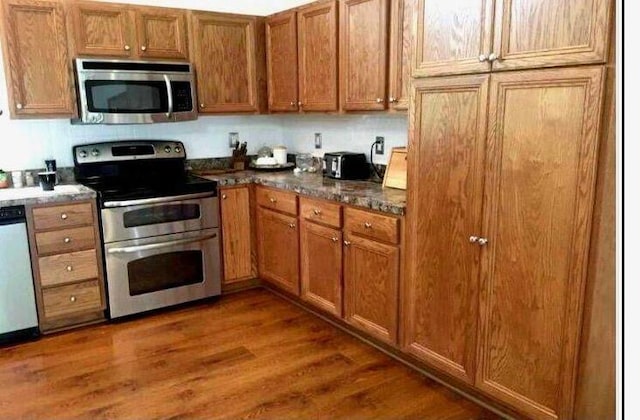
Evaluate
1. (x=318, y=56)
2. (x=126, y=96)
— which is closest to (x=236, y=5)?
(x=318, y=56)

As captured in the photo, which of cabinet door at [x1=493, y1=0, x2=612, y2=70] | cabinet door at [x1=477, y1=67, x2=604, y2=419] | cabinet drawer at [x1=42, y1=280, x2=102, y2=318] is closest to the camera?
cabinet door at [x1=493, y1=0, x2=612, y2=70]

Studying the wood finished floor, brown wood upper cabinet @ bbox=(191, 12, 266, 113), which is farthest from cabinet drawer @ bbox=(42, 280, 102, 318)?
brown wood upper cabinet @ bbox=(191, 12, 266, 113)

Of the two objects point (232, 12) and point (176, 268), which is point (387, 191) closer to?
point (176, 268)

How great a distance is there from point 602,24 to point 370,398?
1.85 metres

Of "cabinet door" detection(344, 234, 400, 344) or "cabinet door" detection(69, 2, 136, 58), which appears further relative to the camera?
"cabinet door" detection(69, 2, 136, 58)

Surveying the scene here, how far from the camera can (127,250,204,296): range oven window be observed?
3.34m

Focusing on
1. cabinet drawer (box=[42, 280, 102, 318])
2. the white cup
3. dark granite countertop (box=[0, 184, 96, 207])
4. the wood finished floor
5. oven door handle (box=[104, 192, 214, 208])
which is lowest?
the wood finished floor

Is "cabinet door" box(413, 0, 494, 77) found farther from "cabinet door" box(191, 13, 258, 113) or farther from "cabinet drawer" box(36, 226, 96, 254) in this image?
"cabinet drawer" box(36, 226, 96, 254)

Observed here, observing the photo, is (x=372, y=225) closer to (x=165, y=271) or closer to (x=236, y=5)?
(x=165, y=271)

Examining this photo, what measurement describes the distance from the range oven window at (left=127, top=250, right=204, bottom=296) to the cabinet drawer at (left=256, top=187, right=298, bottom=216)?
606mm

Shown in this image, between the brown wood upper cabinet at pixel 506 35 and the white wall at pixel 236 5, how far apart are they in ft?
6.61

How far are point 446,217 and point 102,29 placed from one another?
8.58 ft

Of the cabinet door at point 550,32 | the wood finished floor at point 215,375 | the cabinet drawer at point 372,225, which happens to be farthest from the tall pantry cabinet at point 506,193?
the wood finished floor at point 215,375

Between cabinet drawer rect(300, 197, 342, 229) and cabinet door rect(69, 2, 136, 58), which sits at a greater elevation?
cabinet door rect(69, 2, 136, 58)
